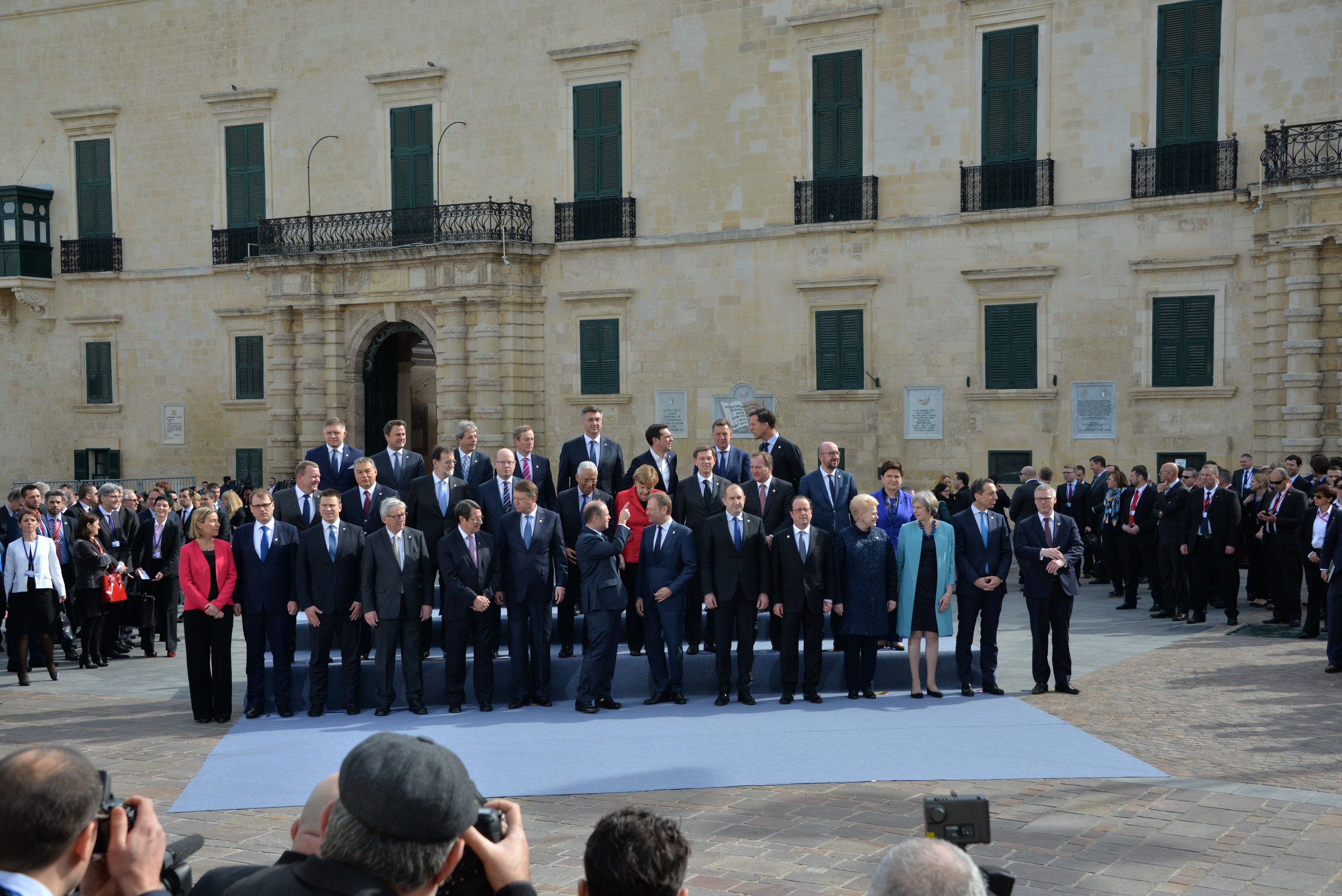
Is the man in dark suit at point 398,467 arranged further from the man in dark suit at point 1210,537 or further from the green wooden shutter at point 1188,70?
the green wooden shutter at point 1188,70

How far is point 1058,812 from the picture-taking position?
289 inches

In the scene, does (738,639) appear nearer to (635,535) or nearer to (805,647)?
(805,647)

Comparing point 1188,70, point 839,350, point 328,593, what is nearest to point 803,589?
point 328,593

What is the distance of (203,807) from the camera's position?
25.4ft

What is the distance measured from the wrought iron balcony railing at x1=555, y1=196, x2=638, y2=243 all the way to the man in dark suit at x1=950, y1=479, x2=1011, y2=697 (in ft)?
47.9

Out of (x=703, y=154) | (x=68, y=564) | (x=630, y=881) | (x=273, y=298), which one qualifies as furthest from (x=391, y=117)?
(x=630, y=881)

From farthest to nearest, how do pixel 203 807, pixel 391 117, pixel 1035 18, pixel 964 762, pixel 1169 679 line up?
pixel 391 117
pixel 1035 18
pixel 1169 679
pixel 964 762
pixel 203 807

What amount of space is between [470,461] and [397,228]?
14.6 meters

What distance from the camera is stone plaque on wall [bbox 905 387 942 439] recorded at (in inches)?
875

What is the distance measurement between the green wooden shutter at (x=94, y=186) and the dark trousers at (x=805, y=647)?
2371 centimetres

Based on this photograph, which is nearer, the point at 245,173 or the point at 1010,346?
the point at 1010,346

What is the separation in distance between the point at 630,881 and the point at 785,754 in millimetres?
6062

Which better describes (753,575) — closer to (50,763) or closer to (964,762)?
(964,762)

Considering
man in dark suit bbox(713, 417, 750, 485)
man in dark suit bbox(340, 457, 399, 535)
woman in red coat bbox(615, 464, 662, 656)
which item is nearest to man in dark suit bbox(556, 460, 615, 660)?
woman in red coat bbox(615, 464, 662, 656)
